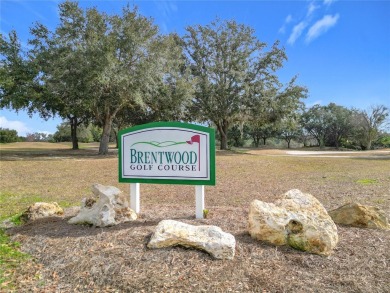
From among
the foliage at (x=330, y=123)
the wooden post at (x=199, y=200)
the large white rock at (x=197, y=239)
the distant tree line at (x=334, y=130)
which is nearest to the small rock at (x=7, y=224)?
the large white rock at (x=197, y=239)

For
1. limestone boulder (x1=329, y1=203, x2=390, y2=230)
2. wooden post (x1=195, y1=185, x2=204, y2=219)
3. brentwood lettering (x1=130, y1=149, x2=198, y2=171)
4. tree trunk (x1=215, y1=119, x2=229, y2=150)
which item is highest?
tree trunk (x1=215, y1=119, x2=229, y2=150)

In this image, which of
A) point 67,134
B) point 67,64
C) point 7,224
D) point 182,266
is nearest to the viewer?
point 182,266

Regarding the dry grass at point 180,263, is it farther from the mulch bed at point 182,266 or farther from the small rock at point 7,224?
the small rock at point 7,224

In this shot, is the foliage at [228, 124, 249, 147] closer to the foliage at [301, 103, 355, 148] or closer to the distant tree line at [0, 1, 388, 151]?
the foliage at [301, 103, 355, 148]

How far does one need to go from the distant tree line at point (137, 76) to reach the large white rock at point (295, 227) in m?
13.0

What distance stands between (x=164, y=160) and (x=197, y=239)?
4.78ft

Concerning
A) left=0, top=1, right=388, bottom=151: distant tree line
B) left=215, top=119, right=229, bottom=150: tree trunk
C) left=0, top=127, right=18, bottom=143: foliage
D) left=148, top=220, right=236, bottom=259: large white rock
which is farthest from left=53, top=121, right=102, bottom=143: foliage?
left=148, top=220, right=236, bottom=259: large white rock

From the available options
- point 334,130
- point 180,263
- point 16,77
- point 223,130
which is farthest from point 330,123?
point 180,263

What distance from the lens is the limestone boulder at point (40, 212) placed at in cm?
454

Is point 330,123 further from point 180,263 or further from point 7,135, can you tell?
point 180,263

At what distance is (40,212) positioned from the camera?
4.64m

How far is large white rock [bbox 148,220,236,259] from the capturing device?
3061 millimetres

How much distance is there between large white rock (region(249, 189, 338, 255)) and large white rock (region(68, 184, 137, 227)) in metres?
1.83

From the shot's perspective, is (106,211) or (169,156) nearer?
(106,211)
